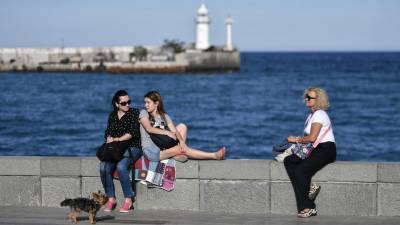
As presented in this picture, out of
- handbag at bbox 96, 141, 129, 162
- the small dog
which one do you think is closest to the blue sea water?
handbag at bbox 96, 141, 129, 162

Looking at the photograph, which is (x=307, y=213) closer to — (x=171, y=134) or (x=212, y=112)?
(x=171, y=134)

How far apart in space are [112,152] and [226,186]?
47.9 inches

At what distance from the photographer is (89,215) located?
888cm

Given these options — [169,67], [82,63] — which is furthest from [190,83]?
[82,63]

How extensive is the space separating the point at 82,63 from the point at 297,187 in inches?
4046

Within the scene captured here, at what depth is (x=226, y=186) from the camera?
31.6ft

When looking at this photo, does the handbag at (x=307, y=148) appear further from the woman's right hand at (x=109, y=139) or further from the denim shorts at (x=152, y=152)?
the woman's right hand at (x=109, y=139)

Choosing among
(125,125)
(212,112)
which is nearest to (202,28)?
(212,112)

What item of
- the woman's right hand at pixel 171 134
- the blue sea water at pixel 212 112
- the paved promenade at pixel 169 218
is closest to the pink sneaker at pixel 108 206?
the paved promenade at pixel 169 218

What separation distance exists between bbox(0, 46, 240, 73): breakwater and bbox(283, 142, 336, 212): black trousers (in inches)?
3580

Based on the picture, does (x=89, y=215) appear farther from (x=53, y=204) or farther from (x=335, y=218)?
(x=335, y=218)

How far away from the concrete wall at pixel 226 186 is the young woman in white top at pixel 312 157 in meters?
0.13

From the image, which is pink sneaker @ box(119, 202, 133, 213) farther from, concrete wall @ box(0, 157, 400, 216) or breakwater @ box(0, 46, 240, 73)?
breakwater @ box(0, 46, 240, 73)

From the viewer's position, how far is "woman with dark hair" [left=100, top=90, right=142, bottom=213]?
31.6ft
